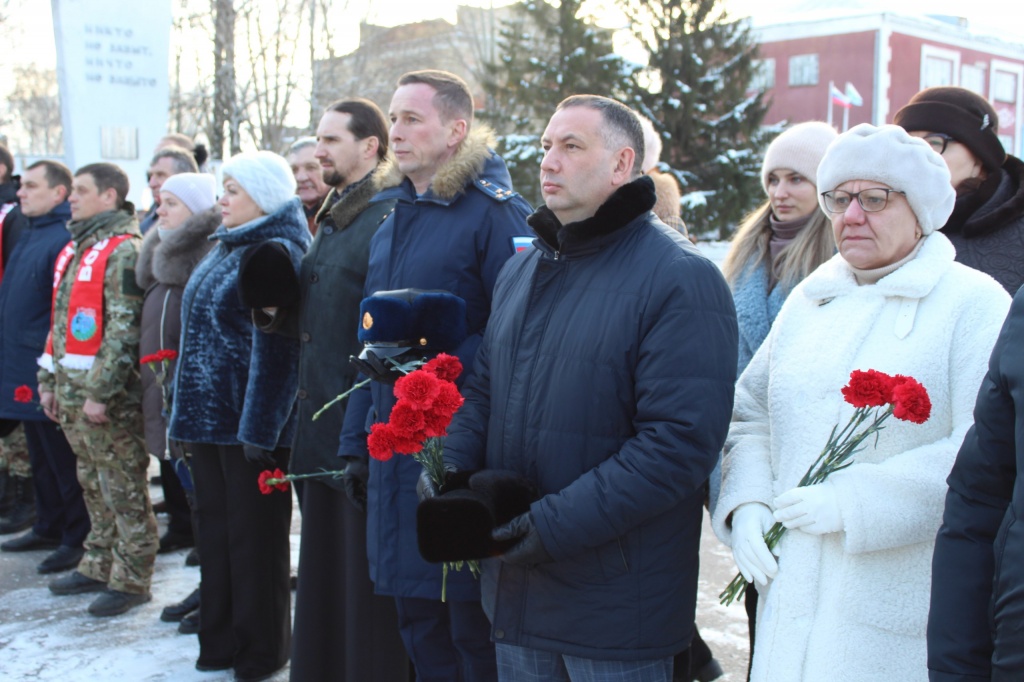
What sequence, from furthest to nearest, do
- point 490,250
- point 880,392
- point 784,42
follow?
1. point 784,42
2. point 490,250
3. point 880,392

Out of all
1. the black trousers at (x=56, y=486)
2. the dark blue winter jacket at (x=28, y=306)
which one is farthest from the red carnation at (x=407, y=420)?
the dark blue winter jacket at (x=28, y=306)

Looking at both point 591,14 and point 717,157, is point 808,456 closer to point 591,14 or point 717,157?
point 717,157

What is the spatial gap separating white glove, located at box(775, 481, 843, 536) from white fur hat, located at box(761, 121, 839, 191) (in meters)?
1.49

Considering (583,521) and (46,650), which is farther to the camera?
(46,650)

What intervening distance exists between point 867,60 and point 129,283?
116 feet

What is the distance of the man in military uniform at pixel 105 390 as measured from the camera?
513cm

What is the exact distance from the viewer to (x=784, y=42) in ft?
124

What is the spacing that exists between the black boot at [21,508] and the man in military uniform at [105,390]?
1.54 meters

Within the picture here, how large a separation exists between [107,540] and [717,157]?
65.0ft

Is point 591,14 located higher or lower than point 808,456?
higher

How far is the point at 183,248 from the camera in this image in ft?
15.5

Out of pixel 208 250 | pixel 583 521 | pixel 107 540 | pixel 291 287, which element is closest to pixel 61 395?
pixel 107 540

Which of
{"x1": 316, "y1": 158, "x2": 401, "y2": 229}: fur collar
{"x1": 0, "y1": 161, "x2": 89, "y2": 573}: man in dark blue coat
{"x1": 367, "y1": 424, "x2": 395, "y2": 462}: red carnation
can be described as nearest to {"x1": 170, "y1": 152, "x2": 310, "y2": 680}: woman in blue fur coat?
{"x1": 316, "y1": 158, "x2": 401, "y2": 229}: fur collar

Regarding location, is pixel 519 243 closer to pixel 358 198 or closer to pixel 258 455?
pixel 358 198
